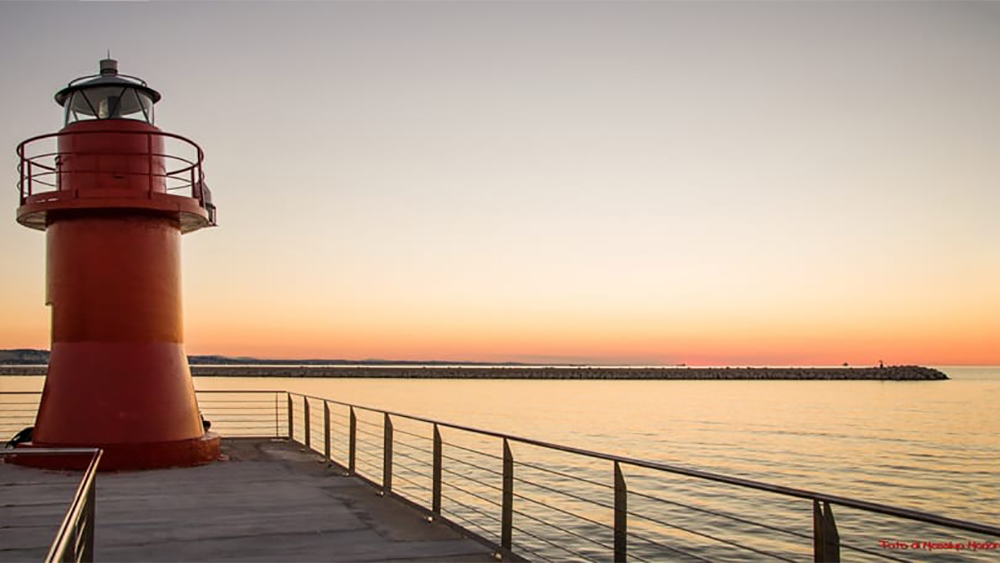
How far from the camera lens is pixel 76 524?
4047mm

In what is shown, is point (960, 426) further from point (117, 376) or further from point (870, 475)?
point (117, 376)

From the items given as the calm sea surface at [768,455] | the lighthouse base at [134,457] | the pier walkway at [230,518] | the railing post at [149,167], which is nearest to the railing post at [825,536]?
the pier walkway at [230,518]

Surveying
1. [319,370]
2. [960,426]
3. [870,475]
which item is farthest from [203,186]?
[319,370]

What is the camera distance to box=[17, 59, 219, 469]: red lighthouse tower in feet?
34.4

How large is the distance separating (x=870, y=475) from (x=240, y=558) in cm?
2076

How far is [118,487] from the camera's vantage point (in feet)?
30.2

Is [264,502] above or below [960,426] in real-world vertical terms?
above

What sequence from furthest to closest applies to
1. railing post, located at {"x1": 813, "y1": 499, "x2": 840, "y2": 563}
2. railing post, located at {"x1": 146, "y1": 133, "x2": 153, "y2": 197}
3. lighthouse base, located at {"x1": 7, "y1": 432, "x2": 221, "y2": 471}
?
1. railing post, located at {"x1": 146, "y1": 133, "x2": 153, "y2": 197}
2. lighthouse base, located at {"x1": 7, "y1": 432, "x2": 221, "y2": 471}
3. railing post, located at {"x1": 813, "y1": 499, "x2": 840, "y2": 563}

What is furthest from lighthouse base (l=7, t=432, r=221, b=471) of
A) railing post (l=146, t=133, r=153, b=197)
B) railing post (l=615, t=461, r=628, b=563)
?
railing post (l=615, t=461, r=628, b=563)

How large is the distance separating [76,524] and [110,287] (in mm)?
7244

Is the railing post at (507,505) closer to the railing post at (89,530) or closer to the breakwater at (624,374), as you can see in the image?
the railing post at (89,530)

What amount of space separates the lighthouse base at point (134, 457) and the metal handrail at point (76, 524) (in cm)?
508

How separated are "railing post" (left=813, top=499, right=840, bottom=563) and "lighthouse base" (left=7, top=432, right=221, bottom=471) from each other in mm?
9059

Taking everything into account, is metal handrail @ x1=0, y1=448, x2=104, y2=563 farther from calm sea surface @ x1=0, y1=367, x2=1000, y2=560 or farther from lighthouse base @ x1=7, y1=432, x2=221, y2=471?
lighthouse base @ x1=7, y1=432, x2=221, y2=471
